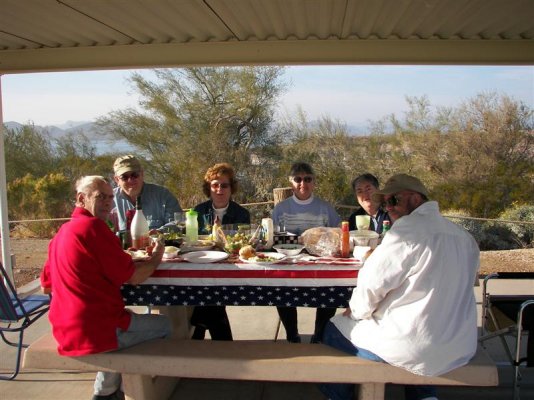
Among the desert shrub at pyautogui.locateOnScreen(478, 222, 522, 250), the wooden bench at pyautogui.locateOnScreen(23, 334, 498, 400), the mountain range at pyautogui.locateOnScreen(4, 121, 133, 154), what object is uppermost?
the mountain range at pyautogui.locateOnScreen(4, 121, 133, 154)

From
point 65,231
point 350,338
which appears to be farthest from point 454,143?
point 65,231

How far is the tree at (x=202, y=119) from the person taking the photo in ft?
39.2

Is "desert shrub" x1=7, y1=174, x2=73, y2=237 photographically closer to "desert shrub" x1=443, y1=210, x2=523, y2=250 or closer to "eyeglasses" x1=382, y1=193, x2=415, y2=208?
"desert shrub" x1=443, y1=210, x2=523, y2=250

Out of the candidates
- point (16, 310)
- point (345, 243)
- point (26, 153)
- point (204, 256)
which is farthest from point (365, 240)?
point (26, 153)

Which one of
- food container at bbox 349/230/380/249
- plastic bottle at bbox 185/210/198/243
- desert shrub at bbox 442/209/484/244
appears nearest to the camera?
food container at bbox 349/230/380/249

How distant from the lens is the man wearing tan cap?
3994mm

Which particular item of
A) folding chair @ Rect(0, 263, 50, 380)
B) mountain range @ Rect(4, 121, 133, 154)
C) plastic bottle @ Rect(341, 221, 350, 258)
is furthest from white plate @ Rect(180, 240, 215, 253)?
mountain range @ Rect(4, 121, 133, 154)

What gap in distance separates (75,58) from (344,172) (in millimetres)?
7654

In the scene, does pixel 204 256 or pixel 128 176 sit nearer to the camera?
pixel 204 256

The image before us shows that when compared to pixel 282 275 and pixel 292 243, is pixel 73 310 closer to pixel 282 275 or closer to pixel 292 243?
pixel 282 275

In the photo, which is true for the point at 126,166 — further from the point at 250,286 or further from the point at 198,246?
the point at 250,286

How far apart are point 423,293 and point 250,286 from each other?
875 mm

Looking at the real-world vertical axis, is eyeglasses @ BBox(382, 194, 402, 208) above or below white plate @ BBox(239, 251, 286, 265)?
above

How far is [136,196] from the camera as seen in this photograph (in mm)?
4117
